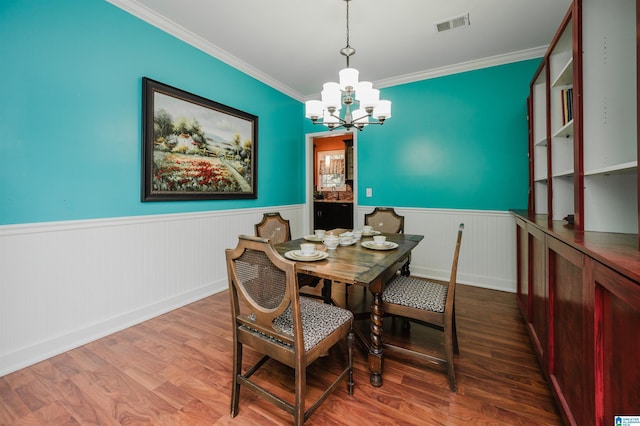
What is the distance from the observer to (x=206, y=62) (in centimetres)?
308

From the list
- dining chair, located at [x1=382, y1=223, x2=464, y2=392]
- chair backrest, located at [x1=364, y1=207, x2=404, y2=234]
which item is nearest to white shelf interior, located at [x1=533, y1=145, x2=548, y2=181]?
chair backrest, located at [x1=364, y1=207, x2=404, y2=234]

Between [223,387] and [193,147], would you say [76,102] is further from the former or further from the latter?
[223,387]

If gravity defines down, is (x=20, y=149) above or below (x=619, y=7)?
below

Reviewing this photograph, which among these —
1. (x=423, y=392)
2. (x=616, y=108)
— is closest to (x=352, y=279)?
(x=423, y=392)

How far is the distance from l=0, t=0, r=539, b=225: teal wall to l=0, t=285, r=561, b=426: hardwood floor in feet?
3.49

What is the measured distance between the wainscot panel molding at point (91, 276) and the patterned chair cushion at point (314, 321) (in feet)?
5.81

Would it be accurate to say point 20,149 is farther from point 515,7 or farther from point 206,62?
point 515,7

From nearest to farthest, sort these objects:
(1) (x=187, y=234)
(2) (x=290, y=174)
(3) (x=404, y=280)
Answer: (3) (x=404, y=280), (1) (x=187, y=234), (2) (x=290, y=174)

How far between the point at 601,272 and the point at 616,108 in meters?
1.03

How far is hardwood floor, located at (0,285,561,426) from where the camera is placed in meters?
1.44

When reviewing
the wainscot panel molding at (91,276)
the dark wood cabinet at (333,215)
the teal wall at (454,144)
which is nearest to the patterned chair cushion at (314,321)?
the wainscot panel molding at (91,276)

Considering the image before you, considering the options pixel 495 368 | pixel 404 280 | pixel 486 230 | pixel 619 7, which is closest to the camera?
pixel 619 7

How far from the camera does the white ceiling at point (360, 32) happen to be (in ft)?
7.99

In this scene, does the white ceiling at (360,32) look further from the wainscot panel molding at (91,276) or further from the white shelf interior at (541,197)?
the wainscot panel molding at (91,276)
